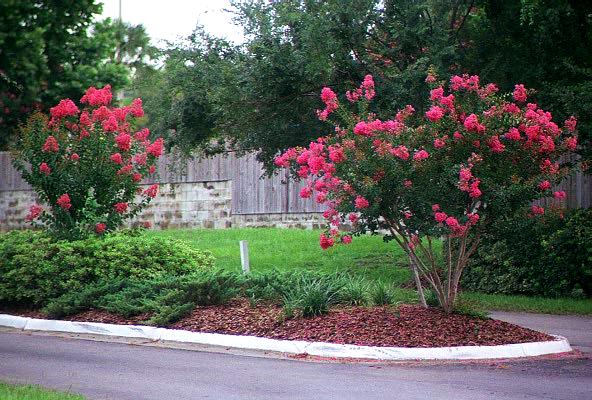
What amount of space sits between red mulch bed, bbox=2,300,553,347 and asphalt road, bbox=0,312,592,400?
2.32 ft

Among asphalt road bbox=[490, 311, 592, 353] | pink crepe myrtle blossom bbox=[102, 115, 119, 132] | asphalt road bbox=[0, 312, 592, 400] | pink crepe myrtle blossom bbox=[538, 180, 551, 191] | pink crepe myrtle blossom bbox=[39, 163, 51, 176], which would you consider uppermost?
pink crepe myrtle blossom bbox=[102, 115, 119, 132]

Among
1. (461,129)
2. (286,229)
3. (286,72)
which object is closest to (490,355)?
(461,129)

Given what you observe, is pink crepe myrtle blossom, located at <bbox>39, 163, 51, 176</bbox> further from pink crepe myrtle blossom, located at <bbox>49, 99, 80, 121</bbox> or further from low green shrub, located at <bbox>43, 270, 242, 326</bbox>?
low green shrub, located at <bbox>43, 270, 242, 326</bbox>

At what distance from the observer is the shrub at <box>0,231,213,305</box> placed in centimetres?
1543

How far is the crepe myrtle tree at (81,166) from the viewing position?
1686cm

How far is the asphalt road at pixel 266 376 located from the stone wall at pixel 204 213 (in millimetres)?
19391

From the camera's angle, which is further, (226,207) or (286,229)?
(226,207)

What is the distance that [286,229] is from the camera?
30703 millimetres

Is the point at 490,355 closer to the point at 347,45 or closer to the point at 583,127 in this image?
the point at 583,127

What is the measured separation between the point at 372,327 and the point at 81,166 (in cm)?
711

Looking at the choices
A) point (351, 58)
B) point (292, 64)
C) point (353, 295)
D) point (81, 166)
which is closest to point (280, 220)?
point (351, 58)

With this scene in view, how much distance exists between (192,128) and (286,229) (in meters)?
9.97

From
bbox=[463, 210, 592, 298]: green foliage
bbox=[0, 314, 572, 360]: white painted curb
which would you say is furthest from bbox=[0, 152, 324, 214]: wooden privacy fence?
bbox=[0, 314, 572, 360]: white painted curb

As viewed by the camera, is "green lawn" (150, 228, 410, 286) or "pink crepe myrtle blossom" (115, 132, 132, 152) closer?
"pink crepe myrtle blossom" (115, 132, 132, 152)
